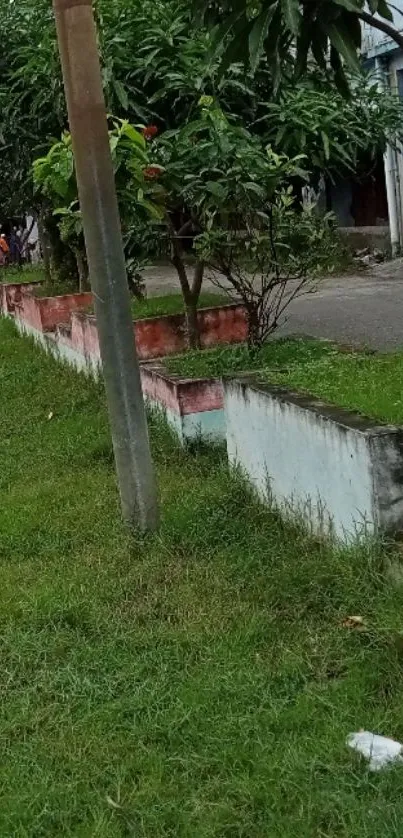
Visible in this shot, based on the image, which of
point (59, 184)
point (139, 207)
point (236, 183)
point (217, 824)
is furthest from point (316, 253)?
point (217, 824)

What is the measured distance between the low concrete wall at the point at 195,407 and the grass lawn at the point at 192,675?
72cm

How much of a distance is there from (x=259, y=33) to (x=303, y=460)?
188cm

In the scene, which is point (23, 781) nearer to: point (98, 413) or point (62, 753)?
point (62, 753)

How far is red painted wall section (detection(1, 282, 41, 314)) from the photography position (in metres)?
12.5

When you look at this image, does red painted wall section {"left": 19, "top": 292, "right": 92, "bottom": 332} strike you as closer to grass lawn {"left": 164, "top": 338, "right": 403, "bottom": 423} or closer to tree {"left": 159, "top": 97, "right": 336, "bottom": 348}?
grass lawn {"left": 164, "top": 338, "right": 403, "bottom": 423}

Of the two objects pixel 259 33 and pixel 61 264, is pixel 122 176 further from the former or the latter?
pixel 61 264

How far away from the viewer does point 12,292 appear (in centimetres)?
1296

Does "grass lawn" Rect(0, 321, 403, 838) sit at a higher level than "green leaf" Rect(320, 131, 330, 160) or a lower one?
lower

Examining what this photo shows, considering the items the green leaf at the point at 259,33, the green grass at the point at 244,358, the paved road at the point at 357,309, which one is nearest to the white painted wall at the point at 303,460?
the green grass at the point at 244,358

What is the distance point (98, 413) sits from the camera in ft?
23.3

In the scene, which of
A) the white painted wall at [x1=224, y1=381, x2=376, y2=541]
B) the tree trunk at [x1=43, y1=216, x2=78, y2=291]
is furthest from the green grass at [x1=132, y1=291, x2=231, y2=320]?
the white painted wall at [x1=224, y1=381, x2=376, y2=541]

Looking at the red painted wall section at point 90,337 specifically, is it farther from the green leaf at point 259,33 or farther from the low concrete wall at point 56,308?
the green leaf at point 259,33

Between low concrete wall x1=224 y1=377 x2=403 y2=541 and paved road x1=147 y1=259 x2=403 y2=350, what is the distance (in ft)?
8.22

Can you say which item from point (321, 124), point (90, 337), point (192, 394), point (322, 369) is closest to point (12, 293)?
point (90, 337)
